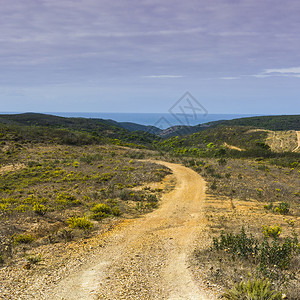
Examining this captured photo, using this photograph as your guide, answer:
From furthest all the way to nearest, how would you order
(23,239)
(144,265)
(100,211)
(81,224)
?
(100,211) → (81,224) → (23,239) → (144,265)

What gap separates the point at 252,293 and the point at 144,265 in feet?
11.0

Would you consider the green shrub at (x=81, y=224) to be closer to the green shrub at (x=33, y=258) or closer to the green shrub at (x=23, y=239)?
the green shrub at (x=23, y=239)

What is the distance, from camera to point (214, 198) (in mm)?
15945

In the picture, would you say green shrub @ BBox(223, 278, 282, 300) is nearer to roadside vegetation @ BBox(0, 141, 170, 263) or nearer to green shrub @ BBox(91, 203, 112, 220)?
roadside vegetation @ BBox(0, 141, 170, 263)

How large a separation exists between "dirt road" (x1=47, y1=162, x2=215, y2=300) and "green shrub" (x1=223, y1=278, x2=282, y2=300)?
53 centimetres

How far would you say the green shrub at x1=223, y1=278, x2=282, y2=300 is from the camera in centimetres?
489

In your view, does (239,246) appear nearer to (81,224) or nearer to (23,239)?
(81,224)

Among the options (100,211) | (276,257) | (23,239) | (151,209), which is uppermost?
(276,257)

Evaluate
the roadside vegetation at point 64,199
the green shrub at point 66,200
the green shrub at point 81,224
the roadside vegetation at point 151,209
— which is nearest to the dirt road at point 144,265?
the roadside vegetation at point 151,209

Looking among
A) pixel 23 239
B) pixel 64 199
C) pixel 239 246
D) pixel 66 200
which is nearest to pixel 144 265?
pixel 239 246

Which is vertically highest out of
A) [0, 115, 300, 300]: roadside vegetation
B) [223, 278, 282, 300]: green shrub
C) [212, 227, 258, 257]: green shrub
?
[223, 278, 282, 300]: green shrub

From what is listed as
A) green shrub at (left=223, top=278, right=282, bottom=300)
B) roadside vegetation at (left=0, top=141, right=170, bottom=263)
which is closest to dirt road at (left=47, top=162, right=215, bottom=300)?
green shrub at (left=223, top=278, right=282, bottom=300)

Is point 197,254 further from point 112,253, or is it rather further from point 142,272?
point 112,253

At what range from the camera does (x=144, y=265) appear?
7.25 m
